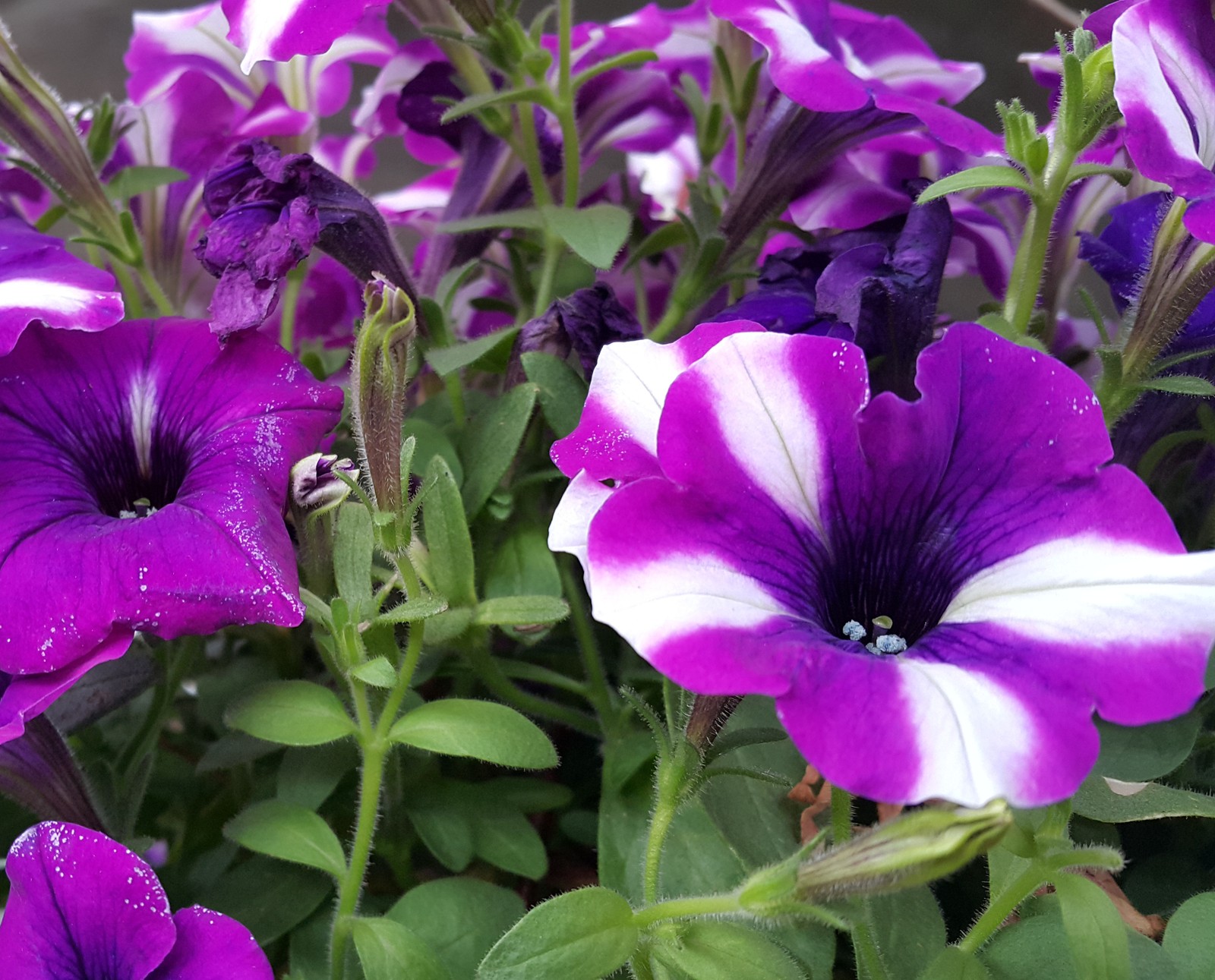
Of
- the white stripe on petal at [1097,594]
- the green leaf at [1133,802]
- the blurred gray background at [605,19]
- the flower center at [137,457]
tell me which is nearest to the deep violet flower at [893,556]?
the white stripe on petal at [1097,594]

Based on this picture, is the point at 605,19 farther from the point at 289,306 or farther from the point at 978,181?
the point at 978,181

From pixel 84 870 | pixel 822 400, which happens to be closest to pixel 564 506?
pixel 822 400

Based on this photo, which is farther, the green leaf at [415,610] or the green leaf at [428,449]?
the green leaf at [428,449]

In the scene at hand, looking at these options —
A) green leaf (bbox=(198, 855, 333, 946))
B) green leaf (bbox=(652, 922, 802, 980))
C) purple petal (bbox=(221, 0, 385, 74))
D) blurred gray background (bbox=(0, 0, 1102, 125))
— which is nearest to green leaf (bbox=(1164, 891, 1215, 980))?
green leaf (bbox=(652, 922, 802, 980))

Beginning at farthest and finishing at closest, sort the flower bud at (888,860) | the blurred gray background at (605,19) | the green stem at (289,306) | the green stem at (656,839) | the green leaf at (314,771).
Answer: the blurred gray background at (605,19) → the green stem at (289,306) → the green leaf at (314,771) → the green stem at (656,839) → the flower bud at (888,860)

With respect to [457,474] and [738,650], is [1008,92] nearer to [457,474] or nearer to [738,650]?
[457,474]

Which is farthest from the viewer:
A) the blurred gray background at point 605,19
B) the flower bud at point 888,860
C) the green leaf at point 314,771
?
the blurred gray background at point 605,19

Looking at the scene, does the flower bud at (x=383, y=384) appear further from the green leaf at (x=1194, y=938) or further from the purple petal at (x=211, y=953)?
the green leaf at (x=1194, y=938)

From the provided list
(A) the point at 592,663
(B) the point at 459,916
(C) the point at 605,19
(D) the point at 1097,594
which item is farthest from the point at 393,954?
(C) the point at 605,19
